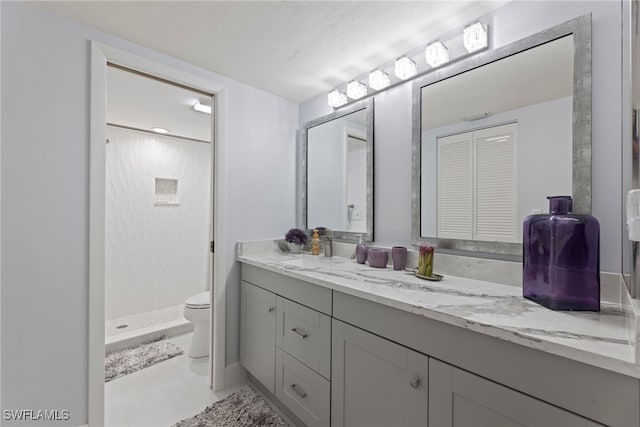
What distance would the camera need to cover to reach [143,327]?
9.48ft

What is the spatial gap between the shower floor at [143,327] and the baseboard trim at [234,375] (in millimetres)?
1110

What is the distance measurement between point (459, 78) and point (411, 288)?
1.10 m

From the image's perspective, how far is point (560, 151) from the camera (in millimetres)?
1127

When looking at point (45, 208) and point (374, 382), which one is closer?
point (374, 382)

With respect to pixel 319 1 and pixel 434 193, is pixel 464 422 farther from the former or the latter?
pixel 319 1

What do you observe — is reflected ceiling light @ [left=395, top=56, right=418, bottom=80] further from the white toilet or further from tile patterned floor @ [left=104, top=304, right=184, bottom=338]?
tile patterned floor @ [left=104, top=304, right=184, bottom=338]

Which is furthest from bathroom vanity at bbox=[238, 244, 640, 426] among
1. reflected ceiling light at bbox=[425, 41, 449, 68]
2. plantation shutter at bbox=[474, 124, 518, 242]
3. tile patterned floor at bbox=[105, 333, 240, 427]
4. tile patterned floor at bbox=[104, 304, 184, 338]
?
tile patterned floor at bbox=[104, 304, 184, 338]

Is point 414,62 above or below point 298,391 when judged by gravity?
above

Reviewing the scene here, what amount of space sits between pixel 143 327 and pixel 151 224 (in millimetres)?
1183

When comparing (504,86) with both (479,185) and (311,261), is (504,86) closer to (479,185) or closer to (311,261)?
(479,185)

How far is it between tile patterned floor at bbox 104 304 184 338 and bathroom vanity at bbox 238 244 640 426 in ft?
6.27

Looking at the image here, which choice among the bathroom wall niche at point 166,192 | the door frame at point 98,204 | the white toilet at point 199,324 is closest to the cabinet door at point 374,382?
the door frame at point 98,204

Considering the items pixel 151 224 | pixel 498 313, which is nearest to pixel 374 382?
pixel 498 313

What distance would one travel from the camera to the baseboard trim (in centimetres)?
197
